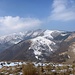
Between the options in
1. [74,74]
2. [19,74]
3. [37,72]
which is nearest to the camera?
[74,74]

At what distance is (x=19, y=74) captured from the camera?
1547cm

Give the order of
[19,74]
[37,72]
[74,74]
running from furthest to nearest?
[19,74], [37,72], [74,74]

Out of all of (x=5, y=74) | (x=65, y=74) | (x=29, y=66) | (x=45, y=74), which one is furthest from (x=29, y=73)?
(x=5, y=74)

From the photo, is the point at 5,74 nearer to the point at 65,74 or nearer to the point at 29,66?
the point at 29,66

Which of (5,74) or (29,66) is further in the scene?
(5,74)

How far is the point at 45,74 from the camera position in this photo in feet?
47.5

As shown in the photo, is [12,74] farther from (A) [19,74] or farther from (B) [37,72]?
(B) [37,72]

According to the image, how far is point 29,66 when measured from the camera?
45.9 feet

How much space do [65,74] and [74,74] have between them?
82 cm

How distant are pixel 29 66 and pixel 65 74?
2579 mm

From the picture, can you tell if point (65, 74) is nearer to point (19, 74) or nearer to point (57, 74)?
point (57, 74)

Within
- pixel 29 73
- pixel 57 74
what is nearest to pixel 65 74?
pixel 57 74

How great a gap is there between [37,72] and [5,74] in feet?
10.9

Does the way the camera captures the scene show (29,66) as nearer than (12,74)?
Yes
